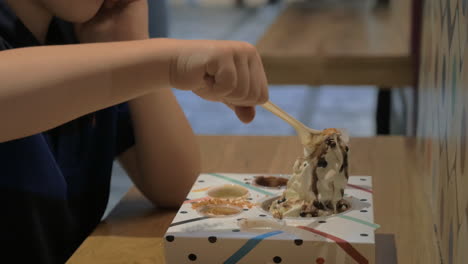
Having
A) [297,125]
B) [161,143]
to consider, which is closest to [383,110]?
[161,143]

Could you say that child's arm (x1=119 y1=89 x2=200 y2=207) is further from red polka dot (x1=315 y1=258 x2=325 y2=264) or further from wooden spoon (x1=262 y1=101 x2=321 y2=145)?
red polka dot (x1=315 y1=258 x2=325 y2=264)

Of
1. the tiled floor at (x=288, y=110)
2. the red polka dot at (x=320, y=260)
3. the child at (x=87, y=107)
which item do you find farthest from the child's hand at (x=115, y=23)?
the tiled floor at (x=288, y=110)

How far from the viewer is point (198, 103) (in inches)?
156

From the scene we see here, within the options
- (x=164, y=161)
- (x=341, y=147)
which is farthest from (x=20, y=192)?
(x=341, y=147)

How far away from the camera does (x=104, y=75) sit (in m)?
0.69

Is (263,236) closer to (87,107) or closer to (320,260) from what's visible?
(320,260)

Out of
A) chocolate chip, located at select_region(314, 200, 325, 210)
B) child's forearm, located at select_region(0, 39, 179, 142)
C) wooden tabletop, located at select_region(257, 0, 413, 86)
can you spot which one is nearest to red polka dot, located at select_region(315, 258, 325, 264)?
chocolate chip, located at select_region(314, 200, 325, 210)

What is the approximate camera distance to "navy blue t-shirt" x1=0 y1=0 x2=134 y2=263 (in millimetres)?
899

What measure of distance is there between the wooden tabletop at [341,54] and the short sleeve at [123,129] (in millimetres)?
875

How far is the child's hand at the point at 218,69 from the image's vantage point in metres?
0.72

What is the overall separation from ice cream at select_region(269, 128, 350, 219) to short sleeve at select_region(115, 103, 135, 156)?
1.23 feet

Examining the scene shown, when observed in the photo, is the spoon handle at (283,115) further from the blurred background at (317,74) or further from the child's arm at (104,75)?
the blurred background at (317,74)

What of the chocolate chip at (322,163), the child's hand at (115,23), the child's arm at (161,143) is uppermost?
the child's hand at (115,23)

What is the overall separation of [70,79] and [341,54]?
4.36 feet
